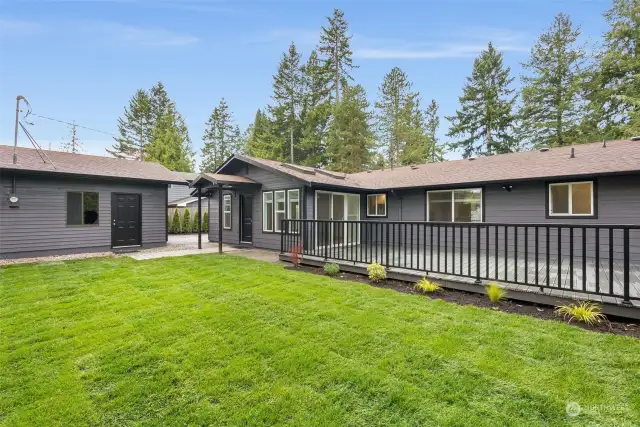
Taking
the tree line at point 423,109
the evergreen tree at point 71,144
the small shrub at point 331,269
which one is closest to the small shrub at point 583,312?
the small shrub at point 331,269

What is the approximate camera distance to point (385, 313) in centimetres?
387

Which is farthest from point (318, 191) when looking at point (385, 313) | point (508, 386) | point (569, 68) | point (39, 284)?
point (569, 68)

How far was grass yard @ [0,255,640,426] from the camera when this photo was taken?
2031 millimetres

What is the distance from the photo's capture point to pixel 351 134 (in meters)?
21.4

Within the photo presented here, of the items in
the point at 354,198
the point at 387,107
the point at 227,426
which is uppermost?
the point at 387,107

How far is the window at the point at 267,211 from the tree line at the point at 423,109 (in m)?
12.0

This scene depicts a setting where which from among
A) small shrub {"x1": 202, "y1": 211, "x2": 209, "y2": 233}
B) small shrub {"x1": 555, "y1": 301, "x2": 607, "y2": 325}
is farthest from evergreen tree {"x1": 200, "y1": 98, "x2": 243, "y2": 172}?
small shrub {"x1": 555, "y1": 301, "x2": 607, "y2": 325}

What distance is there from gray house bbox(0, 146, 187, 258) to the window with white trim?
12.4 feet

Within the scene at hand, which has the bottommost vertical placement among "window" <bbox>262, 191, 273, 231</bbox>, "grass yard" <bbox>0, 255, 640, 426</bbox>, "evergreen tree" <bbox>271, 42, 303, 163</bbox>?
"grass yard" <bbox>0, 255, 640, 426</bbox>

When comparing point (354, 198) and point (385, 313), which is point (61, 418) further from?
point (354, 198)

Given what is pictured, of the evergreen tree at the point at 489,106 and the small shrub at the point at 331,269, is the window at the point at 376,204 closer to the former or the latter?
the small shrub at the point at 331,269

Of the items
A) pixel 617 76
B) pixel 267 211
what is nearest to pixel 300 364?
pixel 267 211

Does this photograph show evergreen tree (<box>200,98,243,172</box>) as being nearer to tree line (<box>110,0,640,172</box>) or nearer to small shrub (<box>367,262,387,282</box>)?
tree line (<box>110,0,640,172</box>)

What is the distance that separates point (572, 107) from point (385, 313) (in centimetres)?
2106
